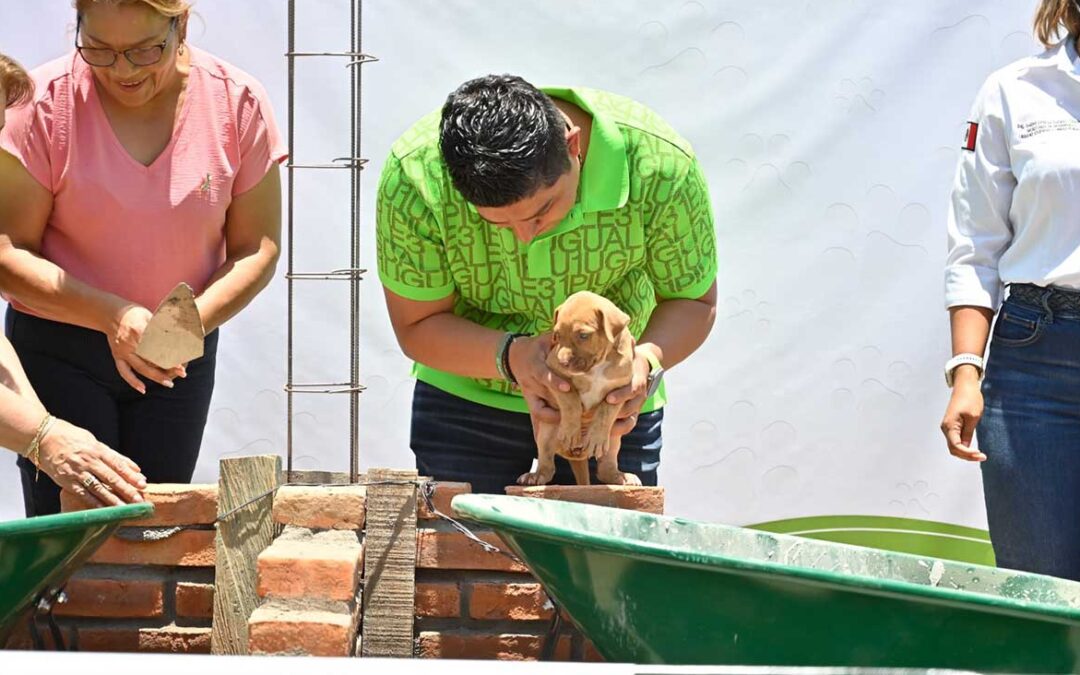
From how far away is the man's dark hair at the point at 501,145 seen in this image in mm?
2283

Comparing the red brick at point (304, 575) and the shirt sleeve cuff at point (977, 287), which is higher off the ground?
the shirt sleeve cuff at point (977, 287)

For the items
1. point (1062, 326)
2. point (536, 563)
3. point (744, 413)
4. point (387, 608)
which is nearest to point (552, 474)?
point (387, 608)

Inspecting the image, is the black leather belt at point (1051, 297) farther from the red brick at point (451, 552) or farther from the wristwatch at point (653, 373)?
the red brick at point (451, 552)

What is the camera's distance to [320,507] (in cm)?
244

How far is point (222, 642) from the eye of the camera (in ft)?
7.92

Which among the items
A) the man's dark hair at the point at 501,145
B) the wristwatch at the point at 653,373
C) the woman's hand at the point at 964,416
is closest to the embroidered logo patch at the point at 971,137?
the woman's hand at the point at 964,416

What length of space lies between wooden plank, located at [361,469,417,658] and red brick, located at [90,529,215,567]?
0.30 m

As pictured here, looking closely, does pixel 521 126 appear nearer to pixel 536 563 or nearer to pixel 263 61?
pixel 536 563

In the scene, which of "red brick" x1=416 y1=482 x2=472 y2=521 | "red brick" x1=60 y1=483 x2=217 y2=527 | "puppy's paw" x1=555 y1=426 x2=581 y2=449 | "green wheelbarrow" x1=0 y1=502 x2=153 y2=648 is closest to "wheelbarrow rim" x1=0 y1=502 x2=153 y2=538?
"green wheelbarrow" x1=0 y1=502 x2=153 y2=648

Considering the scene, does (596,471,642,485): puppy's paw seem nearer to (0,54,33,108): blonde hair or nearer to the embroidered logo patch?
the embroidered logo patch

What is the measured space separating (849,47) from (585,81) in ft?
2.61

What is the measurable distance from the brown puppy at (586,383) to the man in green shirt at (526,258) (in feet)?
0.11

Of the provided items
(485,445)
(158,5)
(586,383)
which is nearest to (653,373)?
(586,383)

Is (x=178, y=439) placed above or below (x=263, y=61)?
below
